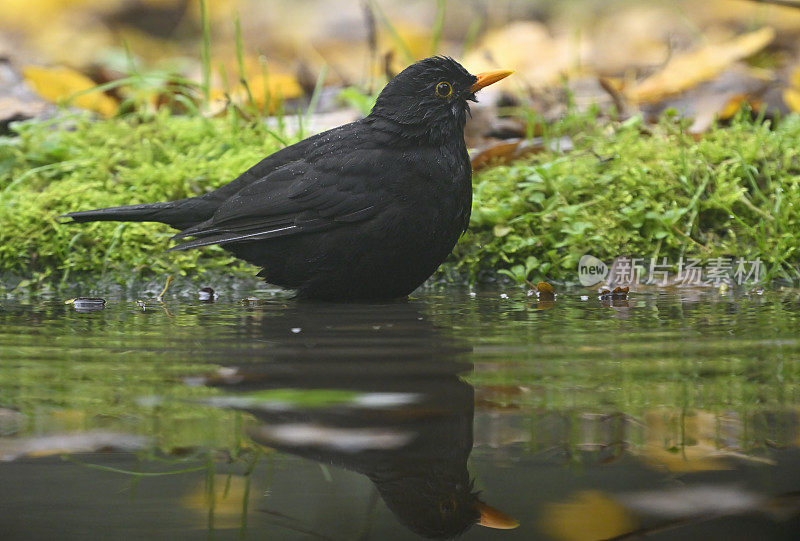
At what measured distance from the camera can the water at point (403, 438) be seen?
161 centimetres

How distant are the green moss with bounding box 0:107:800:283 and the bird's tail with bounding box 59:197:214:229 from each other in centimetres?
42

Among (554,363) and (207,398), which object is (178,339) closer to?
(207,398)

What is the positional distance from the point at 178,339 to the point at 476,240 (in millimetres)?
2171

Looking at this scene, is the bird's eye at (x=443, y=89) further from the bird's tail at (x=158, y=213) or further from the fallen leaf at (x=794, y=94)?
the fallen leaf at (x=794, y=94)

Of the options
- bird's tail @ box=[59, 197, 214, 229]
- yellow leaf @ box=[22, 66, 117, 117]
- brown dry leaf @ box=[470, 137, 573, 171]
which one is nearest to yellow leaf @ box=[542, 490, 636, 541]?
bird's tail @ box=[59, 197, 214, 229]

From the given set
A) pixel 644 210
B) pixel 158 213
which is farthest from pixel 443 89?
pixel 158 213

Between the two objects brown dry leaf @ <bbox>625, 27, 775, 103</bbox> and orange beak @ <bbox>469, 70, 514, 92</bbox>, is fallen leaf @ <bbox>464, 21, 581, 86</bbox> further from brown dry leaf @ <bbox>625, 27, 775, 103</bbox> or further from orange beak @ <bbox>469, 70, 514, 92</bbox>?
orange beak @ <bbox>469, 70, 514, 92</bbox>

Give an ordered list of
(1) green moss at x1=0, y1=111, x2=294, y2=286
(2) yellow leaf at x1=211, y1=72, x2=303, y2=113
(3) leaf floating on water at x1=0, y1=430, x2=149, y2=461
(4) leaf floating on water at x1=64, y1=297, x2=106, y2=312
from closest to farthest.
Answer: (3) leaf floating on water at x1=0, y1=430, x2=149, y2=461 → (4) leaf floating on water at x1=64, y1=297, x2=106, y2=312 → (1) green moss at x1=0, y1=111, x2=294, y2=286 → (2) yellow leaf at x1=211, y1=72, x2=303, y2=113

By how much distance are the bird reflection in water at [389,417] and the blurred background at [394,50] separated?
3.38m

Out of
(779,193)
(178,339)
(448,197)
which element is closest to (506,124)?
(779,193)

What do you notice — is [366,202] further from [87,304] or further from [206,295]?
[87,304]

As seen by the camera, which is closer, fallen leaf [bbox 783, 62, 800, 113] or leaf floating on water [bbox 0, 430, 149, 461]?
leaf floating on water [bbox 0, 430, 149, 461]

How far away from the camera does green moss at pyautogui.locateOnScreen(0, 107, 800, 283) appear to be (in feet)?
14.9

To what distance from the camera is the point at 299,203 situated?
13.0ft
